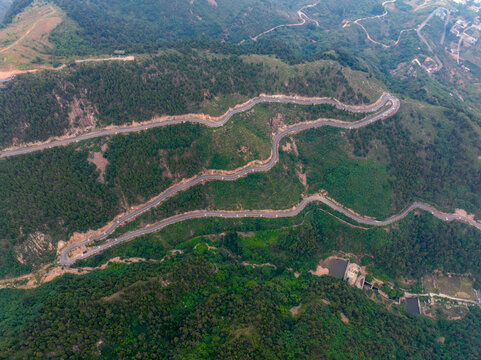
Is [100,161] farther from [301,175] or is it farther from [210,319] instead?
[301,175]

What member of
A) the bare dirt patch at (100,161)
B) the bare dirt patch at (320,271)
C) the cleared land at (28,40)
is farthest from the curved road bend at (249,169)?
the cleared land at (28,40)

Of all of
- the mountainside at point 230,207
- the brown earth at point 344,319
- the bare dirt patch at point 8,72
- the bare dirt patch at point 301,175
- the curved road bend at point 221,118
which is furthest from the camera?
the bare dirt patch at point 301,175

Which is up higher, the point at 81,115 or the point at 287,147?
the point at 81,115

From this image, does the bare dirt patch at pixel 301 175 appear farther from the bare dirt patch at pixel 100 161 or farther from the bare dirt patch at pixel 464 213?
the bare dirt patch at pixel 100 161

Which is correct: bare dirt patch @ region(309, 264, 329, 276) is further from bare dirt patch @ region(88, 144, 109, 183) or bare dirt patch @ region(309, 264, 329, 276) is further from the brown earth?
bare dirt patch @ region(88, 144, 109, 183)

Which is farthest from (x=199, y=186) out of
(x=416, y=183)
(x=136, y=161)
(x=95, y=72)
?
(x=416, y=183)

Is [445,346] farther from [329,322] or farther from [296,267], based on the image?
[296,267]

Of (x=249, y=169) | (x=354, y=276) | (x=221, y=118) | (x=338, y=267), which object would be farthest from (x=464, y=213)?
(x=221, y=118)

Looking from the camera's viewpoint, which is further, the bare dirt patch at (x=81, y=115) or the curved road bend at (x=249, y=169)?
the bare dirt patch at (x=81, y=115)

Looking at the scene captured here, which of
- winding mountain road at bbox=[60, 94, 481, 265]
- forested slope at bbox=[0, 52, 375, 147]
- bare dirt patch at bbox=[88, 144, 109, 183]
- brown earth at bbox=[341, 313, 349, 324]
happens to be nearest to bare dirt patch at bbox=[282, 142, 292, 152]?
winding mountain road at bbox=[60, 94, 481, 265]
